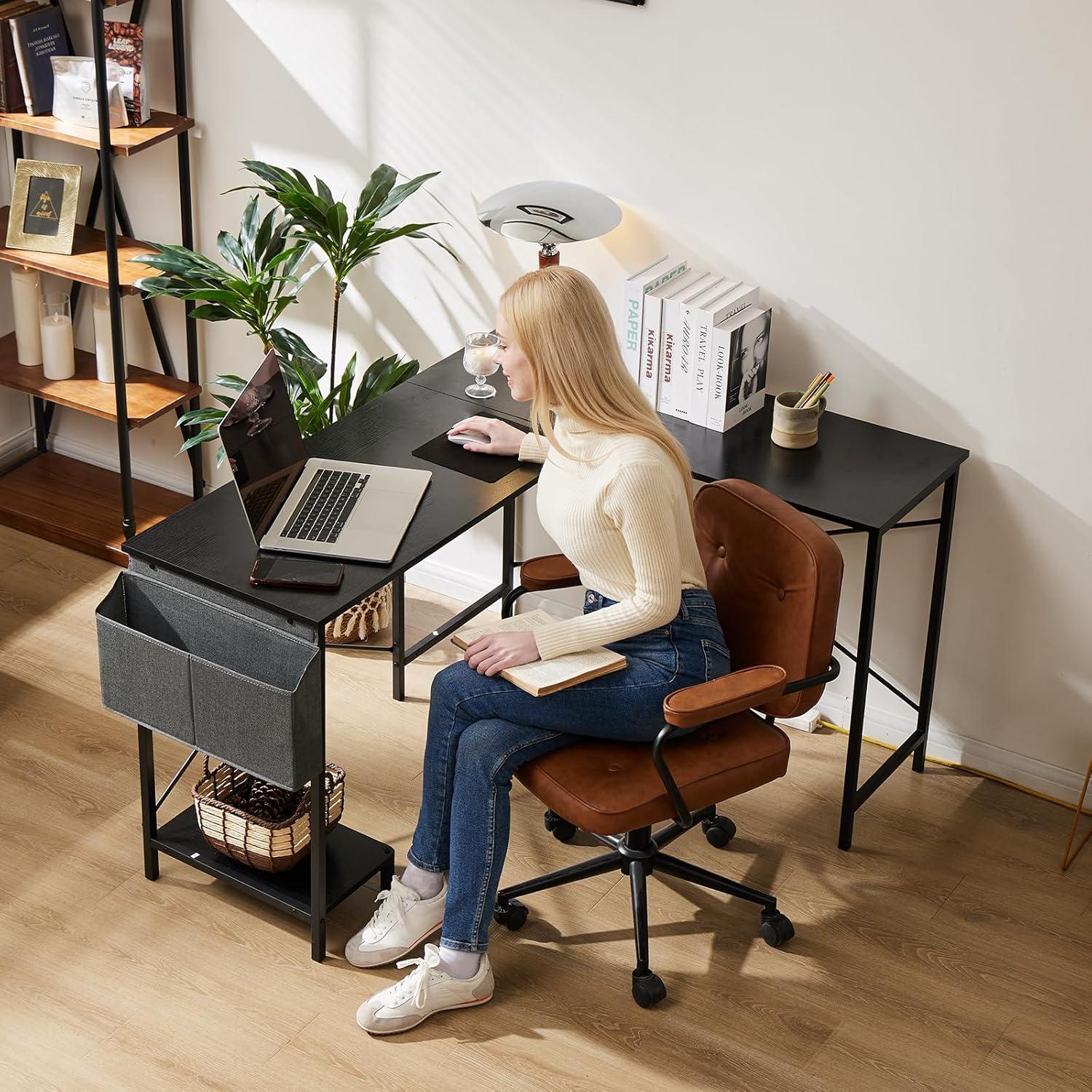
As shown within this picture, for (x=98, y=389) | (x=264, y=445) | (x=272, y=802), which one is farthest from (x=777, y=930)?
(x=98, y=389)

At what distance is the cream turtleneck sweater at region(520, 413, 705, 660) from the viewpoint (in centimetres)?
247

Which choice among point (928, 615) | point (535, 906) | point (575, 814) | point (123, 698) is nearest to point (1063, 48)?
point (928, 615)

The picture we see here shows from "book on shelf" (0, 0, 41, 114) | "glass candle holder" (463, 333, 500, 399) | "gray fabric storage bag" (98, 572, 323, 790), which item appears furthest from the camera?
"book on shelf" (0, 0, 41, 114)

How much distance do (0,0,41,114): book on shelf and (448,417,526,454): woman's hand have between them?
5.30 ft

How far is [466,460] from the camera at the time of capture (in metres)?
2.97

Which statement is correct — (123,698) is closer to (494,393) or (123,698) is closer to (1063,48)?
(494,393)

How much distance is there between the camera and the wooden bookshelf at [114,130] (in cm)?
359

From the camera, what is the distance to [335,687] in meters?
3.57

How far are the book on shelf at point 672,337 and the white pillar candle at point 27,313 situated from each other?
74.1 inches

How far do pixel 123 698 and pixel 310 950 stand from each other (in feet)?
1.96

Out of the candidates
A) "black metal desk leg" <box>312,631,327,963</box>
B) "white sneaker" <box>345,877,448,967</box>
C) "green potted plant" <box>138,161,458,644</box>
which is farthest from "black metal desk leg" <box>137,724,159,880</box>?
"green potted plant" <box>138,161,458,644</box>

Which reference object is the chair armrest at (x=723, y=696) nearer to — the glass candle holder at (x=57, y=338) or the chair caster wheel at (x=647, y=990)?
the chair caster wheel at (x=647, y=990)

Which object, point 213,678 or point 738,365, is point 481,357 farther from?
point 213,678

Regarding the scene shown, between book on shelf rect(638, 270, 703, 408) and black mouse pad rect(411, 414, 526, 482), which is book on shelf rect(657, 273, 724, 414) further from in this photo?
black mouse pad rect(411, 414, 526, 482)
